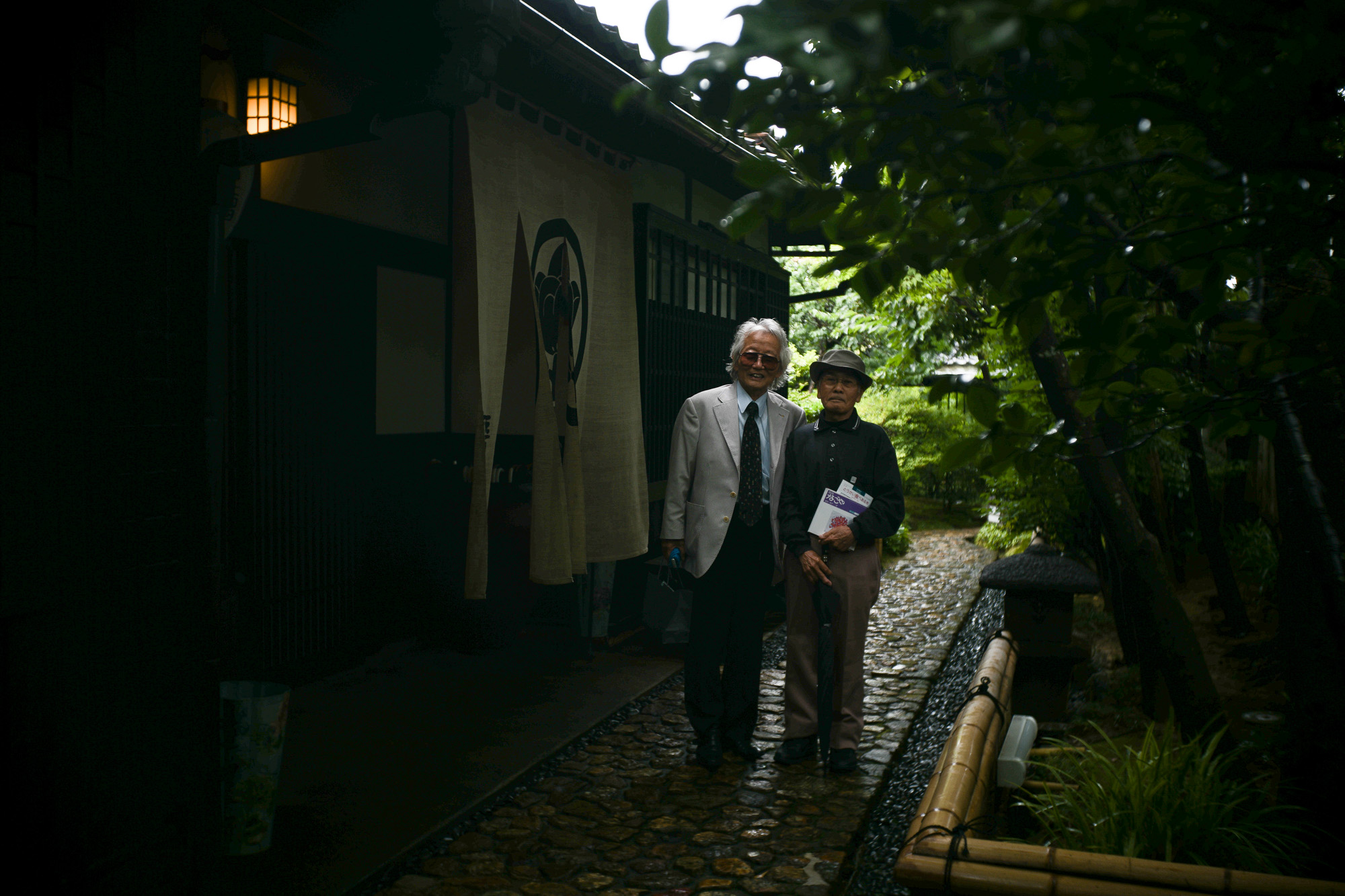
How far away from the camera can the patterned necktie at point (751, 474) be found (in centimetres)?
552

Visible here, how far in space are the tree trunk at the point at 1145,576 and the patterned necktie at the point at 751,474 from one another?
163 centimetres

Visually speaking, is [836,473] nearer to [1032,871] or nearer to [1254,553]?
[1032,871]

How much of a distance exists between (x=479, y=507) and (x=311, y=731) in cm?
183

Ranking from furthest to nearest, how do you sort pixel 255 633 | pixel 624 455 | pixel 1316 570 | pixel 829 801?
1. pixel 624 455
2. pixel 255 633
3. pixel 829 801
4. pixel 1316 570

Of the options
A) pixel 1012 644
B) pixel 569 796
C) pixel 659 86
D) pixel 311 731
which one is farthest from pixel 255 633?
pixel 659 86

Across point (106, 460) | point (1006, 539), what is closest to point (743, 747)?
point (106, 460)

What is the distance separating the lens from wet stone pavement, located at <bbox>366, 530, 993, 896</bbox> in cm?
404

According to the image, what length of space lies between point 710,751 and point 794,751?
503 mm

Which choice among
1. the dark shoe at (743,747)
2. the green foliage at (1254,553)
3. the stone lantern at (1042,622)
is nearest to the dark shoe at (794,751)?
the dark shoe at (743,747)

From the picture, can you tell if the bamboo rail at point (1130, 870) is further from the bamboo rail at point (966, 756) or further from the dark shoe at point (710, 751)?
the dark shoe at point (710, 751)

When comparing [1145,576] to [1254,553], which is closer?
[1145,576]

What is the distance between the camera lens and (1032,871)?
326 centimetres

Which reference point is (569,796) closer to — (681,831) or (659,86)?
(681,831)

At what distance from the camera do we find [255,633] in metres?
6.21
